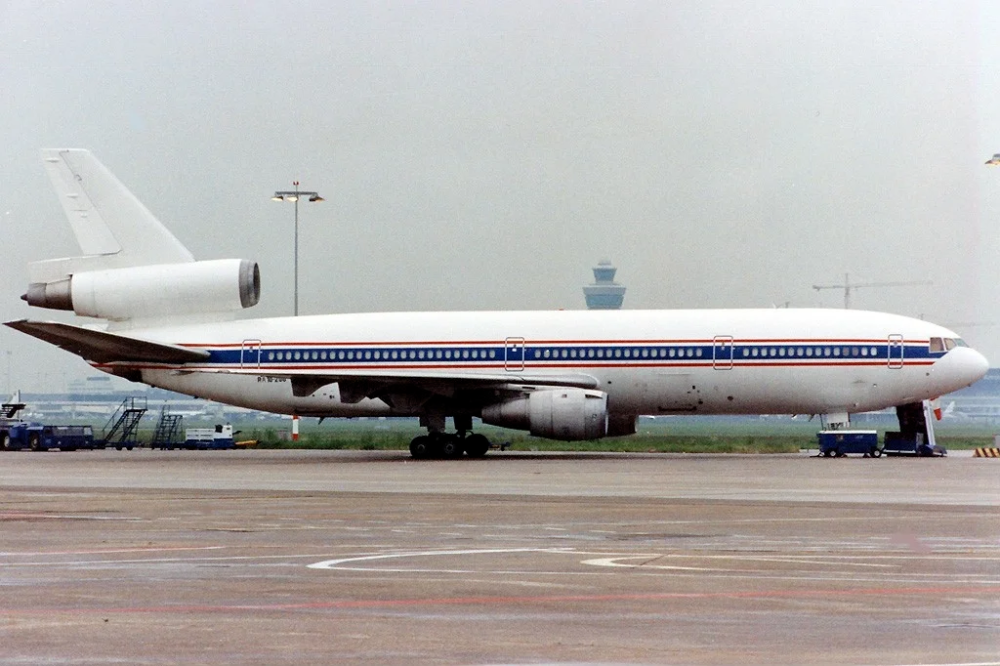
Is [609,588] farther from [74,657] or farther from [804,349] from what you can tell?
[804,349]

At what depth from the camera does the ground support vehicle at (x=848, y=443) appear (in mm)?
40781

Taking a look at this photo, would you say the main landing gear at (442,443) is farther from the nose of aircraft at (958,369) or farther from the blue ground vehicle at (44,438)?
the blue ground vehicle at (44,438)

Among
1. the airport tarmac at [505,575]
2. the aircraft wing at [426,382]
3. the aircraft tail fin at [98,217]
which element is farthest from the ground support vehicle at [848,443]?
the aircraft tail fin at [98,217]

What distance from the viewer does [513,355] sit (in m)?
41.5

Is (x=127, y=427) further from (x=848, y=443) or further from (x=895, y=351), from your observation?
(x=895, y=351)

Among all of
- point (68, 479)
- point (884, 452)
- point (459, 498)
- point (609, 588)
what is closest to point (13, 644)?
point (609, 588)

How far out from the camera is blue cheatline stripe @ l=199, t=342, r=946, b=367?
40.3 metres

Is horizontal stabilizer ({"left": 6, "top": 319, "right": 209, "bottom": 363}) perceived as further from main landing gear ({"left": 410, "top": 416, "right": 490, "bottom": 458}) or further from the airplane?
main landing gear ({"left": 410, "top": 416, "right": 490, "bottom": 458})

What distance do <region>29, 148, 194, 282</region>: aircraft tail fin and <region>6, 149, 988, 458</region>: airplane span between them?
0.14 ft

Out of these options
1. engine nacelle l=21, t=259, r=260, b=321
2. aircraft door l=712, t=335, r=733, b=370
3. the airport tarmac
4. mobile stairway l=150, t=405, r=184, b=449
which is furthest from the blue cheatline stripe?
mobile stairway l=150, t=405, r=184, b=449

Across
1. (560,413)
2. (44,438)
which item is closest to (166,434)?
(44,438)

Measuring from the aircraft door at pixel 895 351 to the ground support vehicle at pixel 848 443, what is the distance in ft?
6.69

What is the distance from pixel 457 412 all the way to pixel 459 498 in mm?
18965

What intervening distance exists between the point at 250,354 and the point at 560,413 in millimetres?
10031
